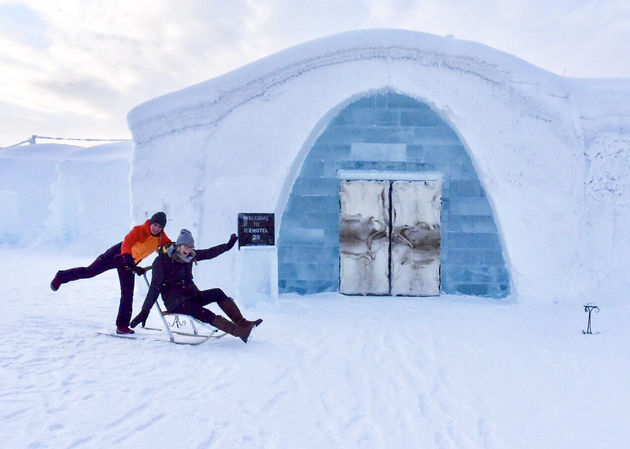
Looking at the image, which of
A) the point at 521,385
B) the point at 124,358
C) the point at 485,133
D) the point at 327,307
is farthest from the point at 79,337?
the point at 485,133

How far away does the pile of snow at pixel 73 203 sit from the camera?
18.1 m

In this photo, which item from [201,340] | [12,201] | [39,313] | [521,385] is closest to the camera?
[521,385]

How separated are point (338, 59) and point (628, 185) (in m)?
5.12

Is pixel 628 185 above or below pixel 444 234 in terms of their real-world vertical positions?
above

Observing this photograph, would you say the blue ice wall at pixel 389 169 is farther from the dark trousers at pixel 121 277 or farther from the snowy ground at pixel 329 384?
the dark trousers at pixel 121 277

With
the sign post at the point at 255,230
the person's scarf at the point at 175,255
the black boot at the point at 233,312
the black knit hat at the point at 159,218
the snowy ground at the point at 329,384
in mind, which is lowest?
the snowy ground at the point at 329,384

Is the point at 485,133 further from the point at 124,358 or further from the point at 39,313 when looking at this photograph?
the point at 39,313

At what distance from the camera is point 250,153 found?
695 centimetres

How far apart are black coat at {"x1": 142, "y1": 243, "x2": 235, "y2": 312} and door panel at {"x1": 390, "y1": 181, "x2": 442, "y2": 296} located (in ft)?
12.2

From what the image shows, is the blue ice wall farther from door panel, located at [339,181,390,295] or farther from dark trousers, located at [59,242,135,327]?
dark trousers, located at [59,242,135,327]

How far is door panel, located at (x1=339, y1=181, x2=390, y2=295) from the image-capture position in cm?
720

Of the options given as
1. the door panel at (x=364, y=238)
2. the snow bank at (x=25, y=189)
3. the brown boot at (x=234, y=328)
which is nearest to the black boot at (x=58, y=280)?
the brown boot at (x=234, y=328)

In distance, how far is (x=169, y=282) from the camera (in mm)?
4582

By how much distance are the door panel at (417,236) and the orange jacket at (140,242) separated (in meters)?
3.87
